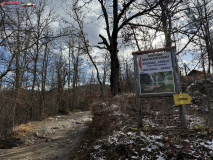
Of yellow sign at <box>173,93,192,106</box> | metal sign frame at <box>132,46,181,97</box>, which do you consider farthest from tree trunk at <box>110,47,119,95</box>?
yellow sign at <box>173,93,192,106</box>

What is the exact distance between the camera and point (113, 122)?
568 centimetres

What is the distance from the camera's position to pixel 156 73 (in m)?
4.53

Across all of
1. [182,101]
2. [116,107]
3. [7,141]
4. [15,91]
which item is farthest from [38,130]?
[182,101]

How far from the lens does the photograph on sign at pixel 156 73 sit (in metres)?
4.42

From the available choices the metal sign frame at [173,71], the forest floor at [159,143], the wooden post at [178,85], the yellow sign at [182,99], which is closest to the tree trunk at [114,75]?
the forest floor at [159,143]

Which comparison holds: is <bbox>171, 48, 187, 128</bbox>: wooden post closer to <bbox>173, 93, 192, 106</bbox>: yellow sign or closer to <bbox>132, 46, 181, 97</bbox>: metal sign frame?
<bbox>132, 46, 181, 97</bbox>: metal sign frame

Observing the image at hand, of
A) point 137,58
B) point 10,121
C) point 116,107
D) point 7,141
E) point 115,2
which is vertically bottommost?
point 7,141

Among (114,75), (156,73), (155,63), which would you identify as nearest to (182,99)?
(156,73)

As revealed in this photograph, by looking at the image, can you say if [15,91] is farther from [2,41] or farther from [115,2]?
[115,2]

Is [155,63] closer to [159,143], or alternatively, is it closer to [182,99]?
[182,99]

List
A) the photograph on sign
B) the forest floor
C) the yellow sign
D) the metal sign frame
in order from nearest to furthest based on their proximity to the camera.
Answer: the forest floor → the yellow sign → the metal sign frame → the photograph on sign

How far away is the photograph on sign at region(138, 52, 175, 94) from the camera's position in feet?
14.5

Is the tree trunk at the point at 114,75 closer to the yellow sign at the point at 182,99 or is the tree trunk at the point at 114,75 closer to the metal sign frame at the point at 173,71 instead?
the metal sign frame at the point at 173,71

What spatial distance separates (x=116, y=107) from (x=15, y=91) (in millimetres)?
7049
